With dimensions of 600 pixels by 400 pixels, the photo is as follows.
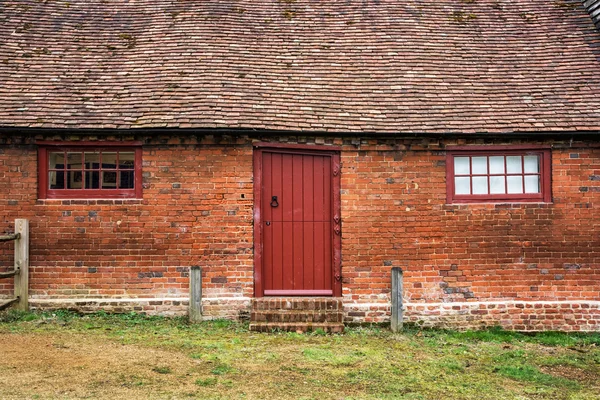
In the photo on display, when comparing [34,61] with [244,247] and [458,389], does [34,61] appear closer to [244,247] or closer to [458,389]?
[244,247]

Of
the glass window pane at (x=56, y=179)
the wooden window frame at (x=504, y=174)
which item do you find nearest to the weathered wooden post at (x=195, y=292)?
the glass window pane at (x=56, y=179)

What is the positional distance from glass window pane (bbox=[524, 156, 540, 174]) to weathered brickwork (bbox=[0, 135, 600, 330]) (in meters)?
0.29

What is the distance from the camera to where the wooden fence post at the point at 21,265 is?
8180 mm

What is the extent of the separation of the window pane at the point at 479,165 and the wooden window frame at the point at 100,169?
545 centimetres

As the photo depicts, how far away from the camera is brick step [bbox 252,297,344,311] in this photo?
8070 millimetres

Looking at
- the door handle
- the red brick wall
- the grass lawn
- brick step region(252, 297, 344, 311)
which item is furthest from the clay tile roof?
the grass lawn

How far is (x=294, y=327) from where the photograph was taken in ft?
25.8

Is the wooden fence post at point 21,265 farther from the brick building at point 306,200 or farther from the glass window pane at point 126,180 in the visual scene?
the glass window pane at point 126,180

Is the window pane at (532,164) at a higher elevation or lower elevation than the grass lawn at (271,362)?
higher

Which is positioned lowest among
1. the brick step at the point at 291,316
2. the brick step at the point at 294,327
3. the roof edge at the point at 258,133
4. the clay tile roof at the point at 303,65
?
the brick step at the point at 294,327

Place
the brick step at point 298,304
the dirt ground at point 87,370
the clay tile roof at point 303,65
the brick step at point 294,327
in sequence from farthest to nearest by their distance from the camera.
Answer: the clay tile roof at point 303,65 < the brick step at point 298,304 < the brick step at point 294,327 < the dirt ground at point 87,370

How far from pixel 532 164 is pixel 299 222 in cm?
395

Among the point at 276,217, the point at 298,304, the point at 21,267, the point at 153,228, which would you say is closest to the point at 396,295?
the point at 298,304

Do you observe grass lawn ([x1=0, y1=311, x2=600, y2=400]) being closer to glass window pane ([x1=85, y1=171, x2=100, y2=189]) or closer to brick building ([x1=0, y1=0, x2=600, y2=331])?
brick building ([x1=0, y1=0, x2=600, y2=331])
